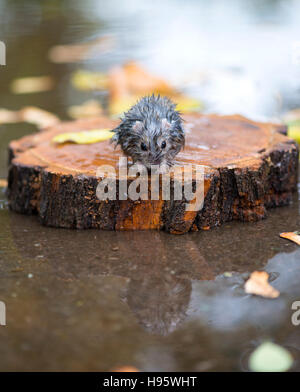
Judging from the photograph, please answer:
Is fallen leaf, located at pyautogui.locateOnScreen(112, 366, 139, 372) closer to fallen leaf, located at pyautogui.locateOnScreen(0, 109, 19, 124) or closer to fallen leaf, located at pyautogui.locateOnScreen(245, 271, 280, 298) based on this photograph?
fallen leaf, located at pyautogui.locateOnScreen(245, 271, 280, 298)

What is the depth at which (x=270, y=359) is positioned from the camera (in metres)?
2.61

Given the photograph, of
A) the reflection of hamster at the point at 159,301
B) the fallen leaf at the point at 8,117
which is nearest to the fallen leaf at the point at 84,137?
the reflection of hamster at the point at 159,301

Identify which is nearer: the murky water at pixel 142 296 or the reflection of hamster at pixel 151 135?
the murky water at pixel 142 296

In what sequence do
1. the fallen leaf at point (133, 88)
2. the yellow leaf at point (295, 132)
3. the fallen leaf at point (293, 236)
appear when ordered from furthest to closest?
1. the fallen leaf at point (133, 88)
2. the yellow leaf at point (295, 132)
3. the fallen leaf at point (293, 236)

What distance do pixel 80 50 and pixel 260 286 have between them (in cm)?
783

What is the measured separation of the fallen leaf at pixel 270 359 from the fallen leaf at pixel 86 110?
16.6 feet

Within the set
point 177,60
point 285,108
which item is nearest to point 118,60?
point 177,60

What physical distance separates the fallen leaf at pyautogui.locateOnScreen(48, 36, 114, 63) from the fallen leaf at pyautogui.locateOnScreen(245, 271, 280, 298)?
287 inches

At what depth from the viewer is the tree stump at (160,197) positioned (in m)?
3.84

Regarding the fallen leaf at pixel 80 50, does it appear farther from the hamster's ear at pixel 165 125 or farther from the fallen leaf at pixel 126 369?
the fallen leaf at pixel 126 369

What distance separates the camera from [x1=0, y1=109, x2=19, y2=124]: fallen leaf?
693 centimetres

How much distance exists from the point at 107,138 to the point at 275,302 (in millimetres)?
2235

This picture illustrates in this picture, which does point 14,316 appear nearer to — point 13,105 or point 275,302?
point 275,302
